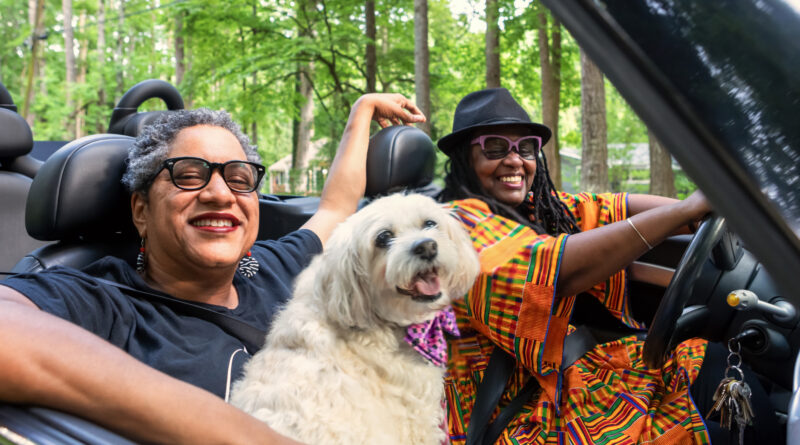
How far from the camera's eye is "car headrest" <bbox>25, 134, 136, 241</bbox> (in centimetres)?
215

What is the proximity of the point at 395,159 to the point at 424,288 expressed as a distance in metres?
1.19

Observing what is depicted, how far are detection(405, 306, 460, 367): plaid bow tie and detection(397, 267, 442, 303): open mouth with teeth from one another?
0.15m

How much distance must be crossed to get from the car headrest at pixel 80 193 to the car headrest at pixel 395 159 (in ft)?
3.34

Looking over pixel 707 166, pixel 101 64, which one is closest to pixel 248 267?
pixel 707 166

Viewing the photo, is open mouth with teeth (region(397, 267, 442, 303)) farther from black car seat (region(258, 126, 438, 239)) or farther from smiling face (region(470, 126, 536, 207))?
black car seat (region(258, 126, 438, 239))

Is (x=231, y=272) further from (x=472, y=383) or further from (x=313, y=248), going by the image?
(x=472, y=383)

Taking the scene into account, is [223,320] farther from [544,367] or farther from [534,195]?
[534,195]

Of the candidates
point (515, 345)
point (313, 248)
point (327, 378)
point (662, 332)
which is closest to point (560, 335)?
point (515, 345)

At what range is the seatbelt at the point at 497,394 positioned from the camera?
1.96m

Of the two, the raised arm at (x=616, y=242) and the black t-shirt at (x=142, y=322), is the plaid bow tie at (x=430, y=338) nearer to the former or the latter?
the raised arm at (x=616, y=242)

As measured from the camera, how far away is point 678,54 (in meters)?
0.72

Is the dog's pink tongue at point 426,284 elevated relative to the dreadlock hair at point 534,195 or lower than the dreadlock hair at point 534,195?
lower

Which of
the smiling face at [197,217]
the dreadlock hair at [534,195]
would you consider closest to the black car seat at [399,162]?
the dreadlock hair at [534,195]

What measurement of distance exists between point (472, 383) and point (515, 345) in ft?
0.91
